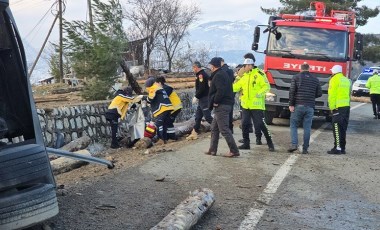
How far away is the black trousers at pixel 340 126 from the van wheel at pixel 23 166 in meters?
7.25

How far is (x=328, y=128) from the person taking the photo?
15047 mm

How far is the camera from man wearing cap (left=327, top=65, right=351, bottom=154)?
33.8 ft

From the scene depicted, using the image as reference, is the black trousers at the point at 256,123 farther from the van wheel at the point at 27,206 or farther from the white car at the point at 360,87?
the white car at the point at 360,87

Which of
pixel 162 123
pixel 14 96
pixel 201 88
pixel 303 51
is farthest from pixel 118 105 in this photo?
pixel 14 96

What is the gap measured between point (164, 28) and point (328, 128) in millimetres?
34906

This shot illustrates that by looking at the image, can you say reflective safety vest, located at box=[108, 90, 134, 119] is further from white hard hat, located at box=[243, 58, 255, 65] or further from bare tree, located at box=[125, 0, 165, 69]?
bare tree, located at box=[125, 0, 165, 69]

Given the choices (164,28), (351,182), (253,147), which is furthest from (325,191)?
(164,28)

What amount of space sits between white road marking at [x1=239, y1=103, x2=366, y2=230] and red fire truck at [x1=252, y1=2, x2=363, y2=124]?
441 cm

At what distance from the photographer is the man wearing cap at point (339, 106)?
Answer: 10.3 m

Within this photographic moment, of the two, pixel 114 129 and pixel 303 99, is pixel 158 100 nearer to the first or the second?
pixel 114 129

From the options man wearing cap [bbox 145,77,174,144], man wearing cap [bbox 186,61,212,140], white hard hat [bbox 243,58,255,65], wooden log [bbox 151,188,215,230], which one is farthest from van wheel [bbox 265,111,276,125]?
wooden log [bbox 151,188,215,230]

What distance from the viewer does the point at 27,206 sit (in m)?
3.88

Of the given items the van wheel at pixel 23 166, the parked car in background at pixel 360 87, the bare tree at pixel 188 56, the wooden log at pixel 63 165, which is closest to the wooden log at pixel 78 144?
the wooden log at pixel 63 165

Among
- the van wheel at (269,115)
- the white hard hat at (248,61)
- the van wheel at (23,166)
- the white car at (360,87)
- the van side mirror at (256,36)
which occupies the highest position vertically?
the van side mirror at (256,36)
